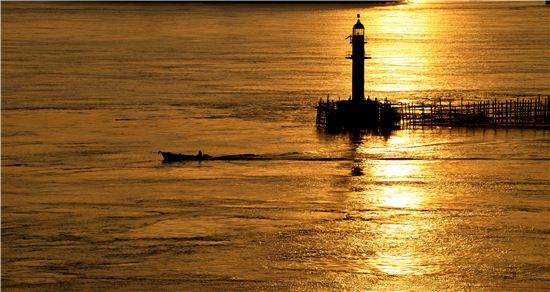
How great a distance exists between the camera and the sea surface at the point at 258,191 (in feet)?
92.0

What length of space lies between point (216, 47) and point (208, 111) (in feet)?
190

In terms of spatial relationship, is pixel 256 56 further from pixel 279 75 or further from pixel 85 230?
pixel 85 230

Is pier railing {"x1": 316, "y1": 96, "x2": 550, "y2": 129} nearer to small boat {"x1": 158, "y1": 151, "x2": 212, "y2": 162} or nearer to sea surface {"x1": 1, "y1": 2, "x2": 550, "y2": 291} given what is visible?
sea surface {"x1": 1, "y1": 2, "x2": 550, "y2": 291}

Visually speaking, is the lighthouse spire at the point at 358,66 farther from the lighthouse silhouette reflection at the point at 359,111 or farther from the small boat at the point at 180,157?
the small boat at the point at 180,157

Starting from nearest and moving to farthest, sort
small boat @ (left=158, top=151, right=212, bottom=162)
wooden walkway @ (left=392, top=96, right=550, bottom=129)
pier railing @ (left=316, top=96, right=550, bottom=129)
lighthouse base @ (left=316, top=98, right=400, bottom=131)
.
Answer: small boat @ (left=158, top=151, right=212, bottom=162) < wooden walkway @ (left=392, top=96, right=550, bottom=129) < pier railing @ (left=316, top=96, right=550, bottom=129) < lighthouse base @ (left=316, top=98, right=400, bottom=131)

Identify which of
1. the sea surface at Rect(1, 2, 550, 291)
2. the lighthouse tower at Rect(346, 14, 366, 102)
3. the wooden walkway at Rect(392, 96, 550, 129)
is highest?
the lighthouse tower at Rect(346, 14, 366, 102)

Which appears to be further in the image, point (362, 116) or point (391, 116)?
point (362, 116)

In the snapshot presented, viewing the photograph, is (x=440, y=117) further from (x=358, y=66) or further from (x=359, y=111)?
(x=358, y=66)

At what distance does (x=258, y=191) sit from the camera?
37.4 m

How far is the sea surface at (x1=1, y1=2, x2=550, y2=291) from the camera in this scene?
28.0m

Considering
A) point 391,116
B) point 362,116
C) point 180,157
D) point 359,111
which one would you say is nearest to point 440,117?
point 391,116

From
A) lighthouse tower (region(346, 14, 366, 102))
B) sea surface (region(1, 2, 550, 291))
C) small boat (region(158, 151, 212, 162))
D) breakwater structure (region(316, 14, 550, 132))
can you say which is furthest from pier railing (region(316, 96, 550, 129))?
small boat (region(158, 151, 212, 162))

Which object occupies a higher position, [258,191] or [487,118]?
[487,118]

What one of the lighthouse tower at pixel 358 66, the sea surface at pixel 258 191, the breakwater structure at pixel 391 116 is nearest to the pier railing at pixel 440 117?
the breakwater structure at pixel 391 116
